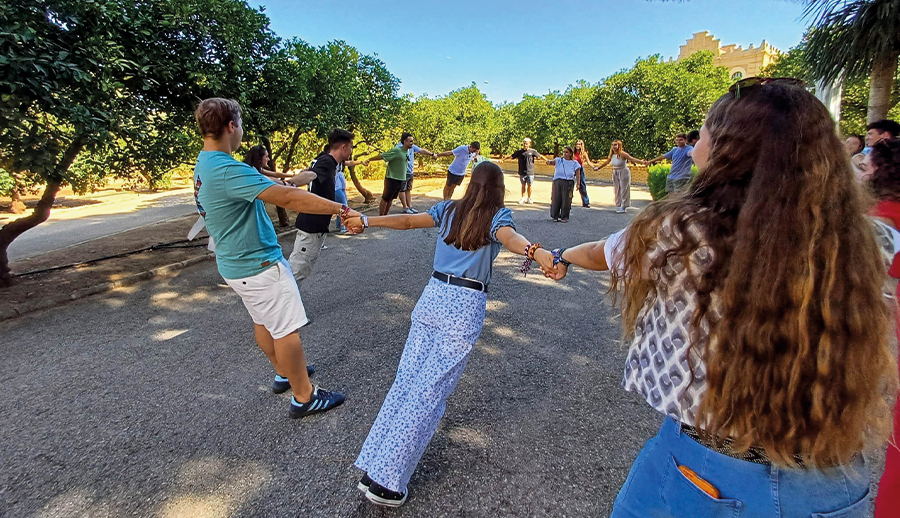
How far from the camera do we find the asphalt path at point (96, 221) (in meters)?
9.16

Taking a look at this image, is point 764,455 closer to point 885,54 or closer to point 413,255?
point 413,255

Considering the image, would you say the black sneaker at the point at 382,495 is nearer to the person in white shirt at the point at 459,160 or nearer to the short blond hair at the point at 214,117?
the short blond hair at the point at 214,117

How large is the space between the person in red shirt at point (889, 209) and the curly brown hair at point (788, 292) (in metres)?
0.79

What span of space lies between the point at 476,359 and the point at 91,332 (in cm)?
391

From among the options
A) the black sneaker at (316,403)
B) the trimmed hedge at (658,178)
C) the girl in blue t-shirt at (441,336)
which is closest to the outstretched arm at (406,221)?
the girl in blue t-shirt at (441,336)

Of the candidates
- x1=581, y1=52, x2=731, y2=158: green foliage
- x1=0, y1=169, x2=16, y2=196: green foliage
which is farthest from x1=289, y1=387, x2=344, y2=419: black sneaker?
x1=581, y1=52, x2=731, y2=158: green foliage

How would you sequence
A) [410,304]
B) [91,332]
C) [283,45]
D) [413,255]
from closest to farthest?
[91,332]
[410,304]
[413,255]
[283,45]

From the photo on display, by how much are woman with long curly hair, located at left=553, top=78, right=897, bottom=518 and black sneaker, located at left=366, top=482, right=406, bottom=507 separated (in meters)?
1.46

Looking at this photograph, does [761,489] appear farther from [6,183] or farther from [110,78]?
[6,183]

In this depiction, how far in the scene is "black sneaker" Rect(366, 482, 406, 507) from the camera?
223 centimetres

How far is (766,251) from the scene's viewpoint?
3.15ft

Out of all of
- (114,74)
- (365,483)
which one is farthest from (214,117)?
(114,74)

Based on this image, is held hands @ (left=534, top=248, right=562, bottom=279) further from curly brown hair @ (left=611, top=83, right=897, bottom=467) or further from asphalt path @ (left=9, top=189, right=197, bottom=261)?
asphalt path @ (left=9, top=189, right=197, bottom=261)

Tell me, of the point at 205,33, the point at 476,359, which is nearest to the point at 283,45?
the point at 205,33
